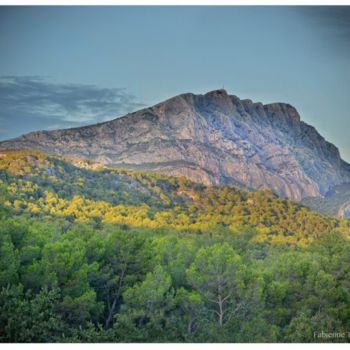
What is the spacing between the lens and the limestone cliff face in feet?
58.0

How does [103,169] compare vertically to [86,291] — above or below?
above

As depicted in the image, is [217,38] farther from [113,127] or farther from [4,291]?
[4,291]

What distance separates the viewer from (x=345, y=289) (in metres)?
13.7

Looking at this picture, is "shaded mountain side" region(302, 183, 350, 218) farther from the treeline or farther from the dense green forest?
the treeline

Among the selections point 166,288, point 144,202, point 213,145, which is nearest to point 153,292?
point 166,288

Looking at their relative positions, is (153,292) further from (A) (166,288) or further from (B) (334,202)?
(B) (334,202)

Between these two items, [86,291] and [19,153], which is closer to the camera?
[86,291]

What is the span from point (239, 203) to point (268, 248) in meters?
2.35

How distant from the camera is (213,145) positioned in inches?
762

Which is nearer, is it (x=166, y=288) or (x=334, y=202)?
(x=166, y=288)

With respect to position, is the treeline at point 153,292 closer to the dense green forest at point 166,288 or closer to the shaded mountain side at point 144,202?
the dense green forest at point 166,288

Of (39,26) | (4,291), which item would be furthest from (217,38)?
(4,291)

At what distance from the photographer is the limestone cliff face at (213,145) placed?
58.0 ft

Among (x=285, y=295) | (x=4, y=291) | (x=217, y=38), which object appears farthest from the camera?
(x=217, y=38)
